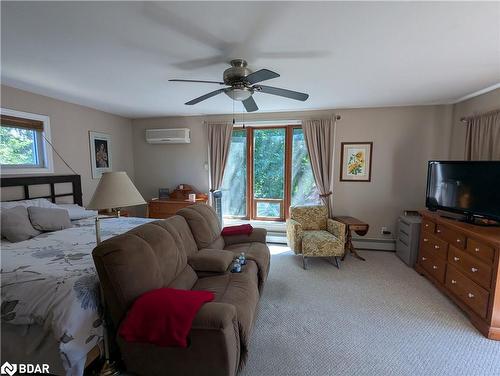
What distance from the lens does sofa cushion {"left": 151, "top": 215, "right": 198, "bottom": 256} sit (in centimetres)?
214

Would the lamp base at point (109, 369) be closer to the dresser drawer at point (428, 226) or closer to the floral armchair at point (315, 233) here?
the floral armchair at point (315, 233)

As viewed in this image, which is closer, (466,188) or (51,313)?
(51,313)

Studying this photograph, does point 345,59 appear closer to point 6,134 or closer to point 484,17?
point 484,17

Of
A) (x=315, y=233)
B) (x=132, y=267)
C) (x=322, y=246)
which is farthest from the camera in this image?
(x=315, y=233)

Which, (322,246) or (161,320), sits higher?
(161,320)

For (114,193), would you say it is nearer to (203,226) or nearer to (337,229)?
(203,226)

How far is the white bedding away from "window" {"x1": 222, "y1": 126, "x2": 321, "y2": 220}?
3000mm

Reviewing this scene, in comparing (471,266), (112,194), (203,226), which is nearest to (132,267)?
(112,194)

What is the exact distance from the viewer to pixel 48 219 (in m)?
2.50

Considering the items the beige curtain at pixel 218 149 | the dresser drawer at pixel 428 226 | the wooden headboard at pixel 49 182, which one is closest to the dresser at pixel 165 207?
the beige curtain at pixel 218 149

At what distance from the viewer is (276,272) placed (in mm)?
3238

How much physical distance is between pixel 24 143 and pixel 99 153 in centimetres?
109

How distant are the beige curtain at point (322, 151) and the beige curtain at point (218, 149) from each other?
1.42m

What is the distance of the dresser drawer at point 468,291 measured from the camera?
6.84ft
